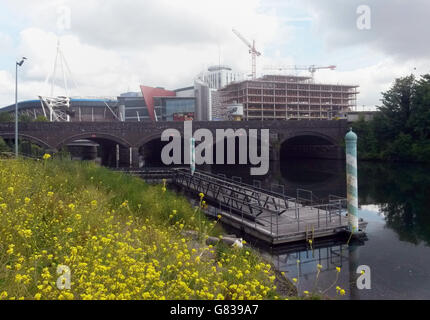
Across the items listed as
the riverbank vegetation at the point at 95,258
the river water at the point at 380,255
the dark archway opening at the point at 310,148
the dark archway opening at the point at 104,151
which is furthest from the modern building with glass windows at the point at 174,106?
the riverbank vegetation at the point at 95,258

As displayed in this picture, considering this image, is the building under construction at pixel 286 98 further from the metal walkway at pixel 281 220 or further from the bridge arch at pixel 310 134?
the metal walkway at pixel 281 220

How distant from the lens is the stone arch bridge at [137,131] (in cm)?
3625

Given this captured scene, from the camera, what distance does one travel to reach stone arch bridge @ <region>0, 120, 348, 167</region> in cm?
3625

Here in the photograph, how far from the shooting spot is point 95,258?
4973mm

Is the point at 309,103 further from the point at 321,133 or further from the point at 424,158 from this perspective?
the point at 424,158

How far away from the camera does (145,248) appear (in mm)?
6246

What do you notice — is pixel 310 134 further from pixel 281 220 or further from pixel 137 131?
pixel 281 220

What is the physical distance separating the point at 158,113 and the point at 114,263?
8812 cm

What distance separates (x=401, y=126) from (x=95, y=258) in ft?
141

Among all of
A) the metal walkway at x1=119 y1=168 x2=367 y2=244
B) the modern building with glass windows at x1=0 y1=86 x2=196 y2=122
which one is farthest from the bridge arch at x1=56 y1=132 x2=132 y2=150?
the modern building with glass windows at x1=0 y1=86 x2=196 y2=122

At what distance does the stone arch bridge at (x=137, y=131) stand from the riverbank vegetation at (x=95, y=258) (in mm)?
28758

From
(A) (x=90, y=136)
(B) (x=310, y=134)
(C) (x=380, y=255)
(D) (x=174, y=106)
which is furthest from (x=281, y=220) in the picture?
(D) (x=174, y=106)

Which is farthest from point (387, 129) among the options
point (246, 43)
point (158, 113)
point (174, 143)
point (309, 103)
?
point (246, 43)
